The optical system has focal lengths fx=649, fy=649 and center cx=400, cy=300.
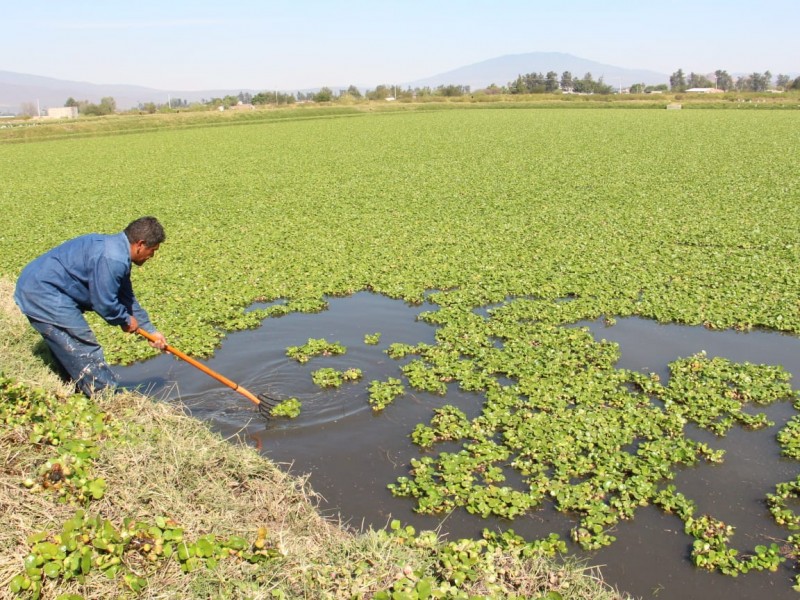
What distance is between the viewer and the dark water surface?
5.20 metres

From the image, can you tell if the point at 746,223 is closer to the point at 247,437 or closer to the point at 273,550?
the point at 247,437

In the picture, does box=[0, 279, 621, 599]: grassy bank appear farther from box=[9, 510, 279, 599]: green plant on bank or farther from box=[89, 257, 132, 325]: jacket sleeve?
box=[89, 257, 132, 325]: jacket sleeve

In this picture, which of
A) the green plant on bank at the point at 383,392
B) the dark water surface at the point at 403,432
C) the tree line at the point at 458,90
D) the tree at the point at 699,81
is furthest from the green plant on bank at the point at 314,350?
the tree at the point at 699,81

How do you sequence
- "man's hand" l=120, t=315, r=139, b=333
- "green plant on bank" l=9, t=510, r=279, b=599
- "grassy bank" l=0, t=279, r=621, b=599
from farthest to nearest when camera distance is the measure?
"man's hand" l=120, t=315, r=139, b=333 → "grassy bank" l=0, t=279, r=621, b=599 → "green plant on bank" l=9, t=510, r=279, b=599

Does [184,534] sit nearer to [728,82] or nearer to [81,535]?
[81,535]

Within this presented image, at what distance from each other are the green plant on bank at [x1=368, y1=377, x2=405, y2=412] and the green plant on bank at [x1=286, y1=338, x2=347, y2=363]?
1116 millimetres

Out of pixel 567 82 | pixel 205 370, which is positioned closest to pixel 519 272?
pixel 205 370

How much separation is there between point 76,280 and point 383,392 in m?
3.54

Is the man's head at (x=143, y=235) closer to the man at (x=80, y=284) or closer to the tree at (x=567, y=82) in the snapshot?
the man at (x=80, y=284)

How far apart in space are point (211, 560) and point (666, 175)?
21.5 m

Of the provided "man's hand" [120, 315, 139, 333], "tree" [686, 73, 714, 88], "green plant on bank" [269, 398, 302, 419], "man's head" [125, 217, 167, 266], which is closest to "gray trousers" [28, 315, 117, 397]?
"man's hand" [120, 315, 139, 333]

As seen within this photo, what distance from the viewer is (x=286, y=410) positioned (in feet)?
24.7

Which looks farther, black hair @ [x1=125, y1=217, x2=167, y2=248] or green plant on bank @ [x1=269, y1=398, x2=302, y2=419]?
green plant on bank @ [x1=269, y1=398, x2=302, y2=419]

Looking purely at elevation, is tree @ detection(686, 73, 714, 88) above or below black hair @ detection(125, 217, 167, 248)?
above
